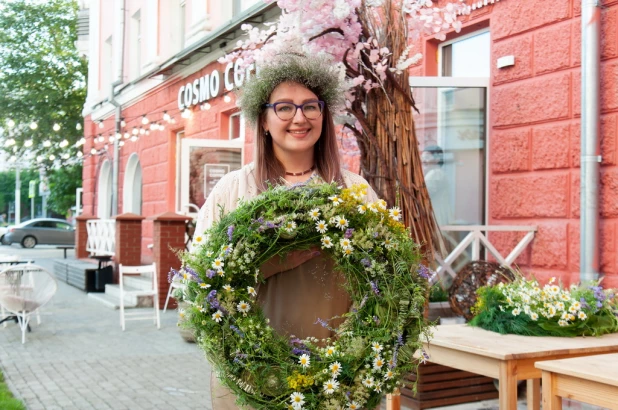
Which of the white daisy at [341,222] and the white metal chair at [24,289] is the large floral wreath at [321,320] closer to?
the white daisy at [341,222]

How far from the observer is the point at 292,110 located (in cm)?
239

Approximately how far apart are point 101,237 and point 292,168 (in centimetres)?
1600

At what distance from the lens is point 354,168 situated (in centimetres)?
827

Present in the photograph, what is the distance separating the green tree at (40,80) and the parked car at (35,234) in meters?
4.50

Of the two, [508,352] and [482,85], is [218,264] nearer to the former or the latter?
[508,352]

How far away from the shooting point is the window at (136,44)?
19.3m

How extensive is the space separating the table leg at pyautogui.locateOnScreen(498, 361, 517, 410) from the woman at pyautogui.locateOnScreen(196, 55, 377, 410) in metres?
1.32

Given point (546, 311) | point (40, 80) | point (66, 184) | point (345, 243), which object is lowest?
point (546, 311)

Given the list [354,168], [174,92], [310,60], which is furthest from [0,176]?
[310,60]

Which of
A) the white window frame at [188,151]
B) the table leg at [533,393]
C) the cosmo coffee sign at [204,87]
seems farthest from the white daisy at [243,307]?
the cosmo coffee sign at [204,87]

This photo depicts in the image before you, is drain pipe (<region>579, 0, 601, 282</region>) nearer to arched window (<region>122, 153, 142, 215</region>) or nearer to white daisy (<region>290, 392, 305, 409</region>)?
white daisy (<region>290, 392, 305, 409</region>)

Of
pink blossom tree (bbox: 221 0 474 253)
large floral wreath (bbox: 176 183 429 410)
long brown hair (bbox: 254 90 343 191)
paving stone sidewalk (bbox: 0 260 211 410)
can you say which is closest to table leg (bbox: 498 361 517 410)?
large floral wreath (bbox: 176 183 429 410)

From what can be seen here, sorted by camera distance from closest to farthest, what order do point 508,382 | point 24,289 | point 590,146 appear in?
point 508,382 → point 590,146 → point 24,289

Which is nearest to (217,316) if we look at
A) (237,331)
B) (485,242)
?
(237,331)
